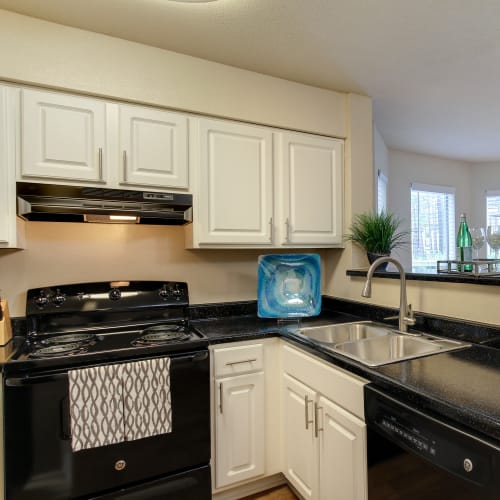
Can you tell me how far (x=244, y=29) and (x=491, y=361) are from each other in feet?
5.89

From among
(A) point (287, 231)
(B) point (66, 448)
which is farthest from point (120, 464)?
(A) point (287, 231)

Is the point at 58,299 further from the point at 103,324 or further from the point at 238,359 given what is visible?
the point at 238,359

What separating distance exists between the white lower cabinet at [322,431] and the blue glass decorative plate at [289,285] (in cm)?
37

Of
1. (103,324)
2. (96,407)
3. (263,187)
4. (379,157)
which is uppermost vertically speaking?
(379,157)

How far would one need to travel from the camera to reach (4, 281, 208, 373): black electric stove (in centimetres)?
144

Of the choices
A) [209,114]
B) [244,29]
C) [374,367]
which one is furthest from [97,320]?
[244,29]

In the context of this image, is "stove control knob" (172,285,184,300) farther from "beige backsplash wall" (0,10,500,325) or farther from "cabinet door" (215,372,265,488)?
"cabinet door" (215,372,265,488)

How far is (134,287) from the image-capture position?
196cm

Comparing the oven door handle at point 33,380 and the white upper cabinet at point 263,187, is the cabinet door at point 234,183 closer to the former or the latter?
the white upper cabinet at point 263,187

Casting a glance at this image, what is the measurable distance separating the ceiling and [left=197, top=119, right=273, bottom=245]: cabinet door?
1.37ft

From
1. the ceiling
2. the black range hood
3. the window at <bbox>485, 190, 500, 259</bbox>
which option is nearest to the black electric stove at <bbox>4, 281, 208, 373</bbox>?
the black range hood

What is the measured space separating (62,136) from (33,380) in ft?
3.57

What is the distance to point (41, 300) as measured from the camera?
176 centimetres

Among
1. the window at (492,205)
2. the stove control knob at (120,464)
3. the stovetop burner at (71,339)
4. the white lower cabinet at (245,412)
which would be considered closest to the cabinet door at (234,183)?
the white lower cabinet at (245,412)
